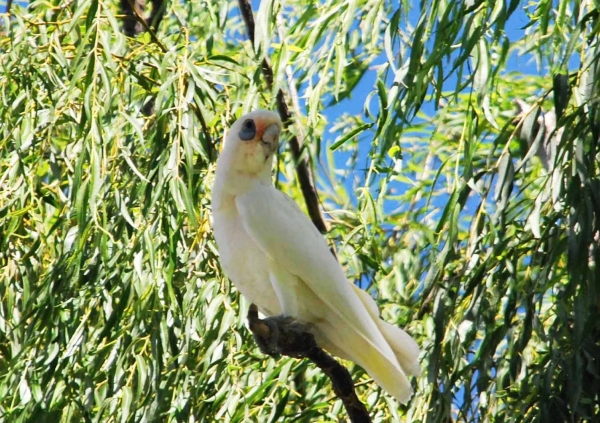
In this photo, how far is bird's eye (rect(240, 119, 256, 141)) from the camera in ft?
7.45

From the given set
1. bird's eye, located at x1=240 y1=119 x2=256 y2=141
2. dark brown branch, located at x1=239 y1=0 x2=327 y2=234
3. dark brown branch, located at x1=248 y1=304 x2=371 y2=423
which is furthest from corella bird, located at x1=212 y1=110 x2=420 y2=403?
dark brown branch, located at x1=239 y1=0 x2=327 y2=234

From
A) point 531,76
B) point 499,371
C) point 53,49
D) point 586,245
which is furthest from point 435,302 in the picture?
point 531,76

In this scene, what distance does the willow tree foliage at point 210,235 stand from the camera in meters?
1.79

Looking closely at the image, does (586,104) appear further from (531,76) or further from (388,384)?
(531,76)

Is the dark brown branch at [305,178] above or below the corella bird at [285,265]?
above

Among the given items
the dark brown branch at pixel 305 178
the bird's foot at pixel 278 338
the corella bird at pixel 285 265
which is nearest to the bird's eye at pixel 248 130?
the corella bird at pixel 285 265

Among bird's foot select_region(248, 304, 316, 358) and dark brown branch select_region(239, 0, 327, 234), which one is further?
dark brown branch select_region(239, 0, 327, 234)

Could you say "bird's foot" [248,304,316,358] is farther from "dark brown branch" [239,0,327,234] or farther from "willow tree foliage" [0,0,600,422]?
"dark brown branch" [239,0,327,234]

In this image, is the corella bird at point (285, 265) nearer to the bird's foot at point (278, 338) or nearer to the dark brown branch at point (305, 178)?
the bird's foot at point (278, 338)

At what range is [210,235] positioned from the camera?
94.0 inches

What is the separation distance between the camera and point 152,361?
2.15 meters

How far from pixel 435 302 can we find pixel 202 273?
65 centimetres

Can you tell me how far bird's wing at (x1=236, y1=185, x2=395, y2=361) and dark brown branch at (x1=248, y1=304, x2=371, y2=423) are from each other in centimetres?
11

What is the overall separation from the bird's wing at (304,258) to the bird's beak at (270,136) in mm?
129
